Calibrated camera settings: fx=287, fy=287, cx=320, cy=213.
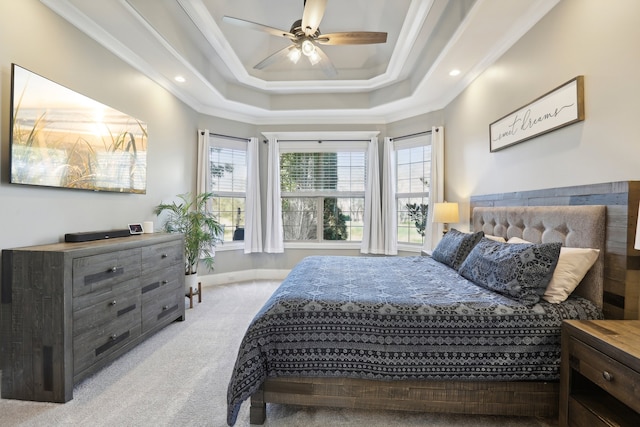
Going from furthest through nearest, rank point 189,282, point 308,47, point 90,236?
point 189,282
point 308,47
point 90,236

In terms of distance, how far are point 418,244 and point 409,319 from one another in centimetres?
310

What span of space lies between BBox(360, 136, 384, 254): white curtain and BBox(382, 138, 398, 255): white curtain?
0.29 feet

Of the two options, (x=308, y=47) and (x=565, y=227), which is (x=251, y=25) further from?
(x=565, y=227)

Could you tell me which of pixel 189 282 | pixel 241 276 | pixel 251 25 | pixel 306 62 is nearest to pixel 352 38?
pixel 251 25

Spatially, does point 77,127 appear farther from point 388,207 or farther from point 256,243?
point 388,207

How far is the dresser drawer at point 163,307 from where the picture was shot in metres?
2.56

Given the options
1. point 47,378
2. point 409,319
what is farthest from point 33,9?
point 409,319

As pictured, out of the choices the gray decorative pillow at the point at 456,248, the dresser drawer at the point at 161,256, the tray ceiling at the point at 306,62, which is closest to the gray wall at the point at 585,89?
the tray ceiling at the point at 306,62

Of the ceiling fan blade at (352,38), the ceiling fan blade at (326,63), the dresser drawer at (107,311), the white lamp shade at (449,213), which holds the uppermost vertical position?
the ceiling fan blade at (352,38)

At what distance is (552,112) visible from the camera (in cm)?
212

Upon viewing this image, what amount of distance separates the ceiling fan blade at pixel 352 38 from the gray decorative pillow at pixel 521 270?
2055mm

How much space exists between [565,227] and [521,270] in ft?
1.84

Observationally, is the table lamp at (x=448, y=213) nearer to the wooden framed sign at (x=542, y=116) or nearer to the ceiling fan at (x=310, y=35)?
the wooden framed sign at (x=542, y=116)

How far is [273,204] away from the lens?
4.80m
